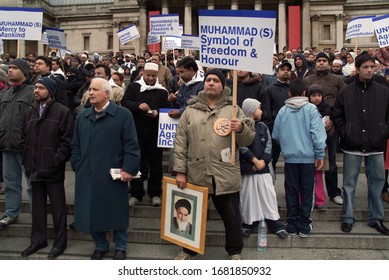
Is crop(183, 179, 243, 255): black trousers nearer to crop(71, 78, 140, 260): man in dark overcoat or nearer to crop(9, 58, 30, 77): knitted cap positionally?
crop(71, 78, 140, 260): man in dark overcoat

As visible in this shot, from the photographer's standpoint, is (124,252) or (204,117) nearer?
(204,117)

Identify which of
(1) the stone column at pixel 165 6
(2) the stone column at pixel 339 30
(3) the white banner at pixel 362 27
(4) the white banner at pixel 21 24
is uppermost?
(1) the stone column at pixel 165 6

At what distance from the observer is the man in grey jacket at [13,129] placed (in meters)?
5.99

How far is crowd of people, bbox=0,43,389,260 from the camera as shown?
15.8 feet

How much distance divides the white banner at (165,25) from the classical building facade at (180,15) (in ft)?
108

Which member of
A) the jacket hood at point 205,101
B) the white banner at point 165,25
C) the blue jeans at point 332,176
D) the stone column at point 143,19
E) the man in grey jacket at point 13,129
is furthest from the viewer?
the stone column at point 143,19

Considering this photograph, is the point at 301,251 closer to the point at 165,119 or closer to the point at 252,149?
the point at 252,149

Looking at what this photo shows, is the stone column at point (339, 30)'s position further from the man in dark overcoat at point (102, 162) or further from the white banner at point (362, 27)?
the man in dark overcoat at point (102, 162)

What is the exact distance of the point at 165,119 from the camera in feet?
20.9

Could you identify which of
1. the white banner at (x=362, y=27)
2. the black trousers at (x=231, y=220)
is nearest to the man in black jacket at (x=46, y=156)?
the black trousers at (x=231, y=220)

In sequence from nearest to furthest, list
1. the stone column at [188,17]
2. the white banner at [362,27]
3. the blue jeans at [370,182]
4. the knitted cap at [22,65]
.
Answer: the blue jeans at [370,182] < the knitted cap at [22,65] < the white banner at [362,27] < the stone column at [188,17]

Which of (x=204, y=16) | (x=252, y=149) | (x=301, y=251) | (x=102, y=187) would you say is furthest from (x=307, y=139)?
(x=102, y=187)

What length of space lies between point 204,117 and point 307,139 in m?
1.72

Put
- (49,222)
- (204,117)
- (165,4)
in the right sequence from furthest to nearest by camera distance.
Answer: (165,4) → (49,222) → (204,117)
